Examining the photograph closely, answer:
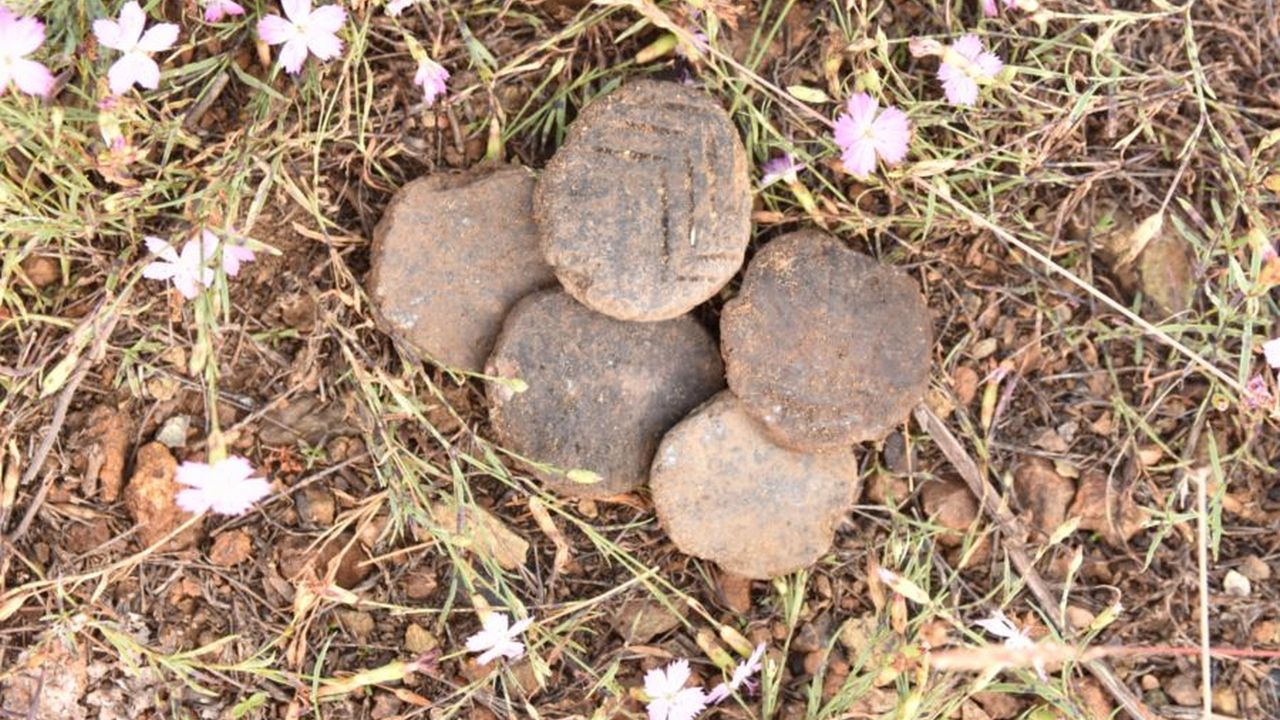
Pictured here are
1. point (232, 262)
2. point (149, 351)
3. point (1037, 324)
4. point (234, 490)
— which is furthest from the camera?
point (1037, 324)

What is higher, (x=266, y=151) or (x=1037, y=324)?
(x=266, y=151)

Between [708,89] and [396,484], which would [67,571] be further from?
[708,89]

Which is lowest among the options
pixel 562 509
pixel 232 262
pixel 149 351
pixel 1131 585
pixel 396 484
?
pixel 1131 585

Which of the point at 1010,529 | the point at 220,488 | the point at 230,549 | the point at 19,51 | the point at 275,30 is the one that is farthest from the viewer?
the point at 1010,529

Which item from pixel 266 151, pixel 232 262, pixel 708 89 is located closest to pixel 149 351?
pixel 232 262

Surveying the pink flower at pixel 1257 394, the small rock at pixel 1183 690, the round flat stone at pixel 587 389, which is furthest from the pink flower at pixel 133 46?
the small rock at pixel 1183 690

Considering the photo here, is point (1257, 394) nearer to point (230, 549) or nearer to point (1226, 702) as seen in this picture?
point (1226, 702)

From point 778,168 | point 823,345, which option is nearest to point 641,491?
point 823,345

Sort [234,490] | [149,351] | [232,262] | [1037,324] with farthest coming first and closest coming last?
[1037,324] < [149,351] < [232,262] < [234,490]
